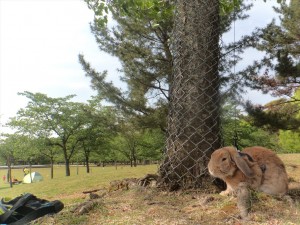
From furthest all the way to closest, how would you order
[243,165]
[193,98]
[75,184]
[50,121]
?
[50,121]
[75,184]
[193,98]
[243,165]

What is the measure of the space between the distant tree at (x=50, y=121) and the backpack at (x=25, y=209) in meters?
18.1

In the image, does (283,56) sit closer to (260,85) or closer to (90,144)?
(260,85)

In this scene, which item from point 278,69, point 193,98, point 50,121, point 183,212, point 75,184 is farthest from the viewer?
point 50,121

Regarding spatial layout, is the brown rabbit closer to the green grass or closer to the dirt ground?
the dirt ground

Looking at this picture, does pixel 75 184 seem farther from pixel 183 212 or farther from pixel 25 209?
pixel 183 212

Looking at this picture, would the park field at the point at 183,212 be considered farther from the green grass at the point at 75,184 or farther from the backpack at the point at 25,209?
the green grass at the point at 75,184

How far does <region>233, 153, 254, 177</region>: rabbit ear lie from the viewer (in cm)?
190

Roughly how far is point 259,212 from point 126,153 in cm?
2134

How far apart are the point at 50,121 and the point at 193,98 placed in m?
19.1

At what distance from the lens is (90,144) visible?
20188 millimetres

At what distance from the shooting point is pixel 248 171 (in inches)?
75.0

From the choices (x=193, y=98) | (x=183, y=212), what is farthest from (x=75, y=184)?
(x=183, y=212)

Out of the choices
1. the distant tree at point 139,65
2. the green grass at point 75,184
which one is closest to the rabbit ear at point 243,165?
the green grass at point 75,184

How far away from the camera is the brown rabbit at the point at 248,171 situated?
1.92m
